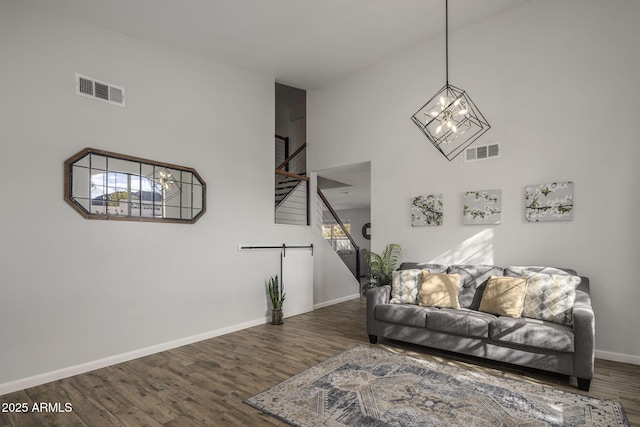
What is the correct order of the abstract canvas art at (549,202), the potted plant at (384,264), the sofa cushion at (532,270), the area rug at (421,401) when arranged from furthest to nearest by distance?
the potted plant at (384,264), the abstract canvas art at (549,202), the sofa cushion at (532,270), the area rug at (421,401)

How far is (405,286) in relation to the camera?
4.38 m

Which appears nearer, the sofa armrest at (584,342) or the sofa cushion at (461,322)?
the sofa armrest at (584,342)

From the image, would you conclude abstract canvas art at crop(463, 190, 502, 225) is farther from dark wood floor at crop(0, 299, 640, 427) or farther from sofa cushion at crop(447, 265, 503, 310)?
dark wood floor at crop(0, 299, 640, 427)

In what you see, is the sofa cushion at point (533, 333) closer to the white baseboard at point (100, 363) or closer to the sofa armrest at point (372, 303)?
the sofa armrest at point (372, 303)

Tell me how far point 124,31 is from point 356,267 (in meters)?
7.20

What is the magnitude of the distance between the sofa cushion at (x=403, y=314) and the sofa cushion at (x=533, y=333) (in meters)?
0.71

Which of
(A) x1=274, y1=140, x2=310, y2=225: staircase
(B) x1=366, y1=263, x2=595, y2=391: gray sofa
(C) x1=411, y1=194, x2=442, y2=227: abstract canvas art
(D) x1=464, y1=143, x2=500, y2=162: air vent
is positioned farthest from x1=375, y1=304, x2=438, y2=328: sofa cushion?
(A) x1=274, y1=140, x2=310, y2=225: staircase

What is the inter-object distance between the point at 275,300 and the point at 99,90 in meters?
3.48

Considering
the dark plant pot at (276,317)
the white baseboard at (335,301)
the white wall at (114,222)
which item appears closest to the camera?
the white wall at (114,222)

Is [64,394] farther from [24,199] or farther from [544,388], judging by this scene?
[544,388]

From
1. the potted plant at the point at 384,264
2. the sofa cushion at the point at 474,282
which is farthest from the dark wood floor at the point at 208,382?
the potted plant at the point at 384,264

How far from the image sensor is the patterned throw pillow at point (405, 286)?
4316 millimetres

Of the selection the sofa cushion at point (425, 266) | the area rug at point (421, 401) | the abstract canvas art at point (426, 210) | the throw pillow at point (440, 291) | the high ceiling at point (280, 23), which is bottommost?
the area rug at point (421, 401)

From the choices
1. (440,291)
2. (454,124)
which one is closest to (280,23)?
(454,124)
